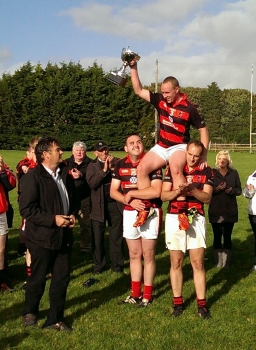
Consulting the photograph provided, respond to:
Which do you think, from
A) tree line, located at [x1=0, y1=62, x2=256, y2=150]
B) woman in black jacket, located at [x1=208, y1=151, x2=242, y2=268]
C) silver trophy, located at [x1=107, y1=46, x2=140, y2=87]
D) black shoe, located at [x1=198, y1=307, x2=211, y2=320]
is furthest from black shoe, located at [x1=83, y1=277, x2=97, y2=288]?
tree line, located at [x1=0, y1=62, x2=256, y2=150]

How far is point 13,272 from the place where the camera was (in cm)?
766

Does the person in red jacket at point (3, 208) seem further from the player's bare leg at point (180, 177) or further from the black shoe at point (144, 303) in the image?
the player's bare leg at point (180, 177)

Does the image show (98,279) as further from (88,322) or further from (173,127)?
(173,127)

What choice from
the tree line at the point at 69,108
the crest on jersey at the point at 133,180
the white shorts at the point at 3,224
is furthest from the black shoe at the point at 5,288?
the tree line at the point at 69,108

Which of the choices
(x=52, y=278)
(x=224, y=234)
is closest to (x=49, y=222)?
(x=52, y=278)

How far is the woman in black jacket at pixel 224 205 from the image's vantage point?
802cm

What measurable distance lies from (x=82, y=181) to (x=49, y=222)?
9.78ft

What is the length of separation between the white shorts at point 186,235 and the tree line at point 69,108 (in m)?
42.9

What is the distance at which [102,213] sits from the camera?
7914 mm

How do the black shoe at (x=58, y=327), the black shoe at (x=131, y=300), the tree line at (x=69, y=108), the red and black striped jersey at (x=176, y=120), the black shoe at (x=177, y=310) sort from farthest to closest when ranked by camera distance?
the tree line at (x=69, y=108) → the black shoe at (x=131, y=300) → the black shoe at (x=177, y=310) → the red and black striped jersey at (x=176, y=120) → the black shoe at (x=58, y=327)

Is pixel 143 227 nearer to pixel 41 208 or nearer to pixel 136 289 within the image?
pixel 136 289

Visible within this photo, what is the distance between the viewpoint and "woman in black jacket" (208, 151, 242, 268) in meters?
8.02

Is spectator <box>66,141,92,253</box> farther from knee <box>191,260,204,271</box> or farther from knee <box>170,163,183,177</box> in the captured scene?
knee <box>191,260,204,271</box>

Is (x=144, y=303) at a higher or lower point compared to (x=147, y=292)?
lower
